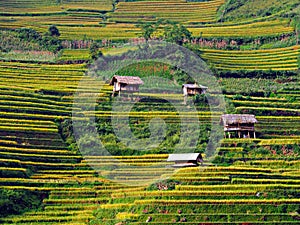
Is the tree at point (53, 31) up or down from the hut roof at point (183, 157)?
up

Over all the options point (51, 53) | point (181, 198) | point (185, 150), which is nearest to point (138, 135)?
point (185, 150)

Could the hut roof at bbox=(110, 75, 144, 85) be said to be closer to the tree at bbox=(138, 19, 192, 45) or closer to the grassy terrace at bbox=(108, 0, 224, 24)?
the tree at bbox=(138, 19, 192, 45)

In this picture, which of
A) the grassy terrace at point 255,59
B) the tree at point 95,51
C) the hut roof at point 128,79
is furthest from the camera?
the grassy terrace at point 255,59

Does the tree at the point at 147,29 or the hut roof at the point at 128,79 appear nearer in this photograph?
the hut roof at the point at 128,79

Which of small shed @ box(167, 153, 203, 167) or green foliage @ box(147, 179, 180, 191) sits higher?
small shed @ box(167, 153, 203, 167)

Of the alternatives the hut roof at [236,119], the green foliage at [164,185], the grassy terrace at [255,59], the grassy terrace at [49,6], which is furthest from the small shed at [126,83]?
the grassy terrace at [49,6]

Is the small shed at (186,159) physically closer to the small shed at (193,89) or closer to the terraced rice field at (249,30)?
the small shed at (193,89)

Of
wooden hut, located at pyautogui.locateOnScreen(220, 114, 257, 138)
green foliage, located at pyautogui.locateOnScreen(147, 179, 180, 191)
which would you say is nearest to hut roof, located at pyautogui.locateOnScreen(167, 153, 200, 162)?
green foliage, located at pyautogui.locateOnScreen(147, 179, 180, 191)
